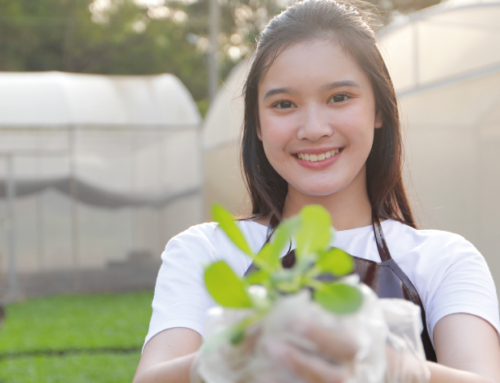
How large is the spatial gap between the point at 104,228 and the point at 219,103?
3.10 meters

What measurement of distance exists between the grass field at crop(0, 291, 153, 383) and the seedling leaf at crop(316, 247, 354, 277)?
4.33 metres

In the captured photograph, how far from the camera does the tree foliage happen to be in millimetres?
18031

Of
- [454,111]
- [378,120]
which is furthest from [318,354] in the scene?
[454,111]

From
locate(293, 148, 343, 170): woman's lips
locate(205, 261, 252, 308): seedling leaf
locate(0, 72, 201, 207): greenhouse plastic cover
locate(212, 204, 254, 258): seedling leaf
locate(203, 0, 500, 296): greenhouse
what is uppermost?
locate(212, 204, 254, 258): seedling leaf

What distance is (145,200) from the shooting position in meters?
8.76

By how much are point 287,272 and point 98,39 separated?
19318 millimetres

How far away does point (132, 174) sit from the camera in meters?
8.68

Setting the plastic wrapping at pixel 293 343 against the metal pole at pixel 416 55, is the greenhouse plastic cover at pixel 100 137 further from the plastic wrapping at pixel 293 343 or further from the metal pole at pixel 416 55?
the plastic wrapping at pixel 293 343

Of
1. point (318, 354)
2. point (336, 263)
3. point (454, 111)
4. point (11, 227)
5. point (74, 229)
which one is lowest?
point (74, 229)

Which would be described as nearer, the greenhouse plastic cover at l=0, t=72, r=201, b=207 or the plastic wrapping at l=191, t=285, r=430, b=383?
the plastic wrapping at l=191, t=285, r=430, b=383

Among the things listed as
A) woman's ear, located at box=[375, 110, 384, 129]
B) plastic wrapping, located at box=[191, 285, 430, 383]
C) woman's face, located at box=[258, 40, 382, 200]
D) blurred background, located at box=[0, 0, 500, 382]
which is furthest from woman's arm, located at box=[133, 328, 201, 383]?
blurred background, located at box=[0, 0, 500, 382]

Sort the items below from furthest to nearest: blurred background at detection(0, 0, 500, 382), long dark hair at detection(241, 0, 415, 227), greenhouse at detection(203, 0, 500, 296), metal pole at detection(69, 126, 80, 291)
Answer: metal pole at detection(69, 126, 80, 291) < blurred background at detection(0, 0, 500, 382) < greenhouse at detection(203, 0, 500, 296) < long dark hair at detection(241, 0, 415, 227)

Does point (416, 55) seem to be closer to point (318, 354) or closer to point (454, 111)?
point (454, 111)

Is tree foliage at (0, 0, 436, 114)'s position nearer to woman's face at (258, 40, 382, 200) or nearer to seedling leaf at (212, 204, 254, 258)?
woman's face at (258, 40, 382, 200)
